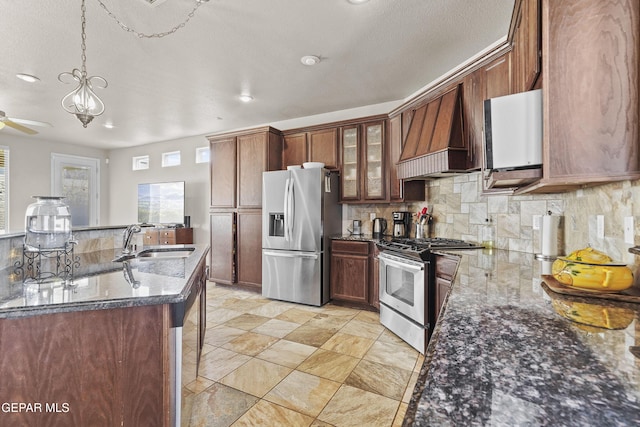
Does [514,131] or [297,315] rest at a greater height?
[514,131]

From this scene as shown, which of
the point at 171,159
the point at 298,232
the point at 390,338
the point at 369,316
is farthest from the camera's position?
the point at 171,159

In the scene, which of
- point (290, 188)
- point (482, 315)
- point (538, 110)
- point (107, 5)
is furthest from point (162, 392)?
point (290, 188)

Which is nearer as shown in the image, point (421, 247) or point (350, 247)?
point (421, 247)

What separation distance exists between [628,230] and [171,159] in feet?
22.6

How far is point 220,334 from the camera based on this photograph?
2.97 meters

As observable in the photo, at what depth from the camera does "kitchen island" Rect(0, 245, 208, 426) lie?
1085mm

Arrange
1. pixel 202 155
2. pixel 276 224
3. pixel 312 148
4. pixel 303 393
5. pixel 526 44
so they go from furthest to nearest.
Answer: pixel 202 155, pixel 312 148, pixel 276 224, pixel 303 393, pixel 526 44

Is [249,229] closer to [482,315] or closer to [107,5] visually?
[107,5]

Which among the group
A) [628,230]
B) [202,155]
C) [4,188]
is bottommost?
[628,230]

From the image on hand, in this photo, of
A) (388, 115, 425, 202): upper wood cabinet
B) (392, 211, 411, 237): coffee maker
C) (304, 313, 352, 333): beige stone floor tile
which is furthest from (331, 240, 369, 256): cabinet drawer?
(304, 313, 352, 333): beige stone floor tile

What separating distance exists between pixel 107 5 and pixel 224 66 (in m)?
1.07

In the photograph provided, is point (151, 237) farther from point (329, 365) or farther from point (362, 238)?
point (329, 365)

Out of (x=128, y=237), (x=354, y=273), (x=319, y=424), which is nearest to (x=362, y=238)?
(x=354, y=273)

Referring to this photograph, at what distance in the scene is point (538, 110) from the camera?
4.61 ft
